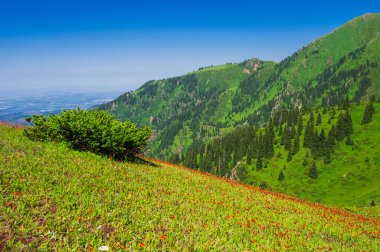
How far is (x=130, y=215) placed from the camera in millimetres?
11688

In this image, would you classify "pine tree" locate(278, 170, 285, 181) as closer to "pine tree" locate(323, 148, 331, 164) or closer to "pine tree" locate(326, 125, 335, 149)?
"pine tree" locate(323, 148, 331, 164)

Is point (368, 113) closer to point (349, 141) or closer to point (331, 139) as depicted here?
point (349, 141)

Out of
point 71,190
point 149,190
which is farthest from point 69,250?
point 149,190

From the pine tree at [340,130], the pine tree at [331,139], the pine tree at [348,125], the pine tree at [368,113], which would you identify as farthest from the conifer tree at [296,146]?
the pine tree at [368,113]

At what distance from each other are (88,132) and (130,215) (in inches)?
541

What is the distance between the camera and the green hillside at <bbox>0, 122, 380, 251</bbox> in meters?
9.12

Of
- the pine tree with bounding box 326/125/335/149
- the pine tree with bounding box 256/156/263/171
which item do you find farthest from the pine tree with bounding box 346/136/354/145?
the pine tree with bounding box 256/156/263/171

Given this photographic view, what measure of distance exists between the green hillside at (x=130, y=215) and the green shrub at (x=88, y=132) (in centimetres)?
259

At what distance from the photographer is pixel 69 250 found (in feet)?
26.3

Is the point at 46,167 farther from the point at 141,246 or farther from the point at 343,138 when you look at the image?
the point at 343,138

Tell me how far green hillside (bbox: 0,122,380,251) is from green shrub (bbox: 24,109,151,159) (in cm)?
259

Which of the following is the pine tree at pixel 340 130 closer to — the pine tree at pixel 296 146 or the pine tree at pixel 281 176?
the pine tree at pixel 296 146

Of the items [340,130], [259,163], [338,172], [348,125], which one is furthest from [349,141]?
[259,163]

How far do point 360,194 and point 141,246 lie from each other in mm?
158062
